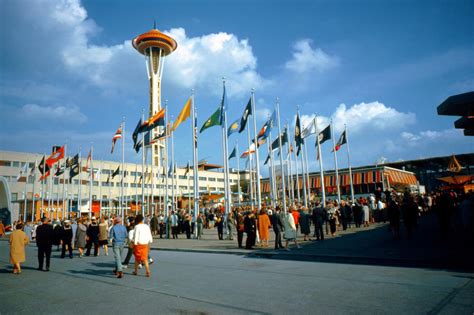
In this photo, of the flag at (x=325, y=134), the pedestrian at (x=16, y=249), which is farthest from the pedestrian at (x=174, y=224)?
the pedestrian at (x=16, y=249)

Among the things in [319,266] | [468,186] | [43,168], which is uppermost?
[43,168]

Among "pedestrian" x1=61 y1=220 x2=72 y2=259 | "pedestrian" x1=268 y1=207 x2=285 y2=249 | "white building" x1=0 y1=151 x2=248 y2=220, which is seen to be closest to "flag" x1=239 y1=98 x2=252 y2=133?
"pedestrian" x1=268 y1=207 x2=285 y2=249

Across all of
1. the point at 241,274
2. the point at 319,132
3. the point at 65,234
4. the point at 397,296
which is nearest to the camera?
the point at 397,296

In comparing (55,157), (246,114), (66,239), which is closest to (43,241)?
(66,239)

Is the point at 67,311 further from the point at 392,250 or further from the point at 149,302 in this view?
the point at 392,250

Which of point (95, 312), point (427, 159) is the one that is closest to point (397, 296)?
point (95, 312)

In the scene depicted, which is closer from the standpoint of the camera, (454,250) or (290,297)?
(290,297)

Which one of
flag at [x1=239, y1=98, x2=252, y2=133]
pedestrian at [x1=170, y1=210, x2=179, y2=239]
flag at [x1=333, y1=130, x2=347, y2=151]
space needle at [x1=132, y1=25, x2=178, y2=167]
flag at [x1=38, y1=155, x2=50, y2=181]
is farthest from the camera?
space needle at [x1=132, y1=25, x2=178, y2=167]

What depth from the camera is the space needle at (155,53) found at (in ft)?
261

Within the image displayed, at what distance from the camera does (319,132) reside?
26.9 m

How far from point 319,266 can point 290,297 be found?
3986 mm

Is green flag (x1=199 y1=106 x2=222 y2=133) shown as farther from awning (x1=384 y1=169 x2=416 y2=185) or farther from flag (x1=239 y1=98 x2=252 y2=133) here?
awning (x1=384 y1=169 x2=416 y2=185)

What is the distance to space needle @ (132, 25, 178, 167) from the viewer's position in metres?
79.7

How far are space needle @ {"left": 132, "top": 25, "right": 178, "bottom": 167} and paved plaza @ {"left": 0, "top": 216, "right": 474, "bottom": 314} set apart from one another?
68.9 metres
